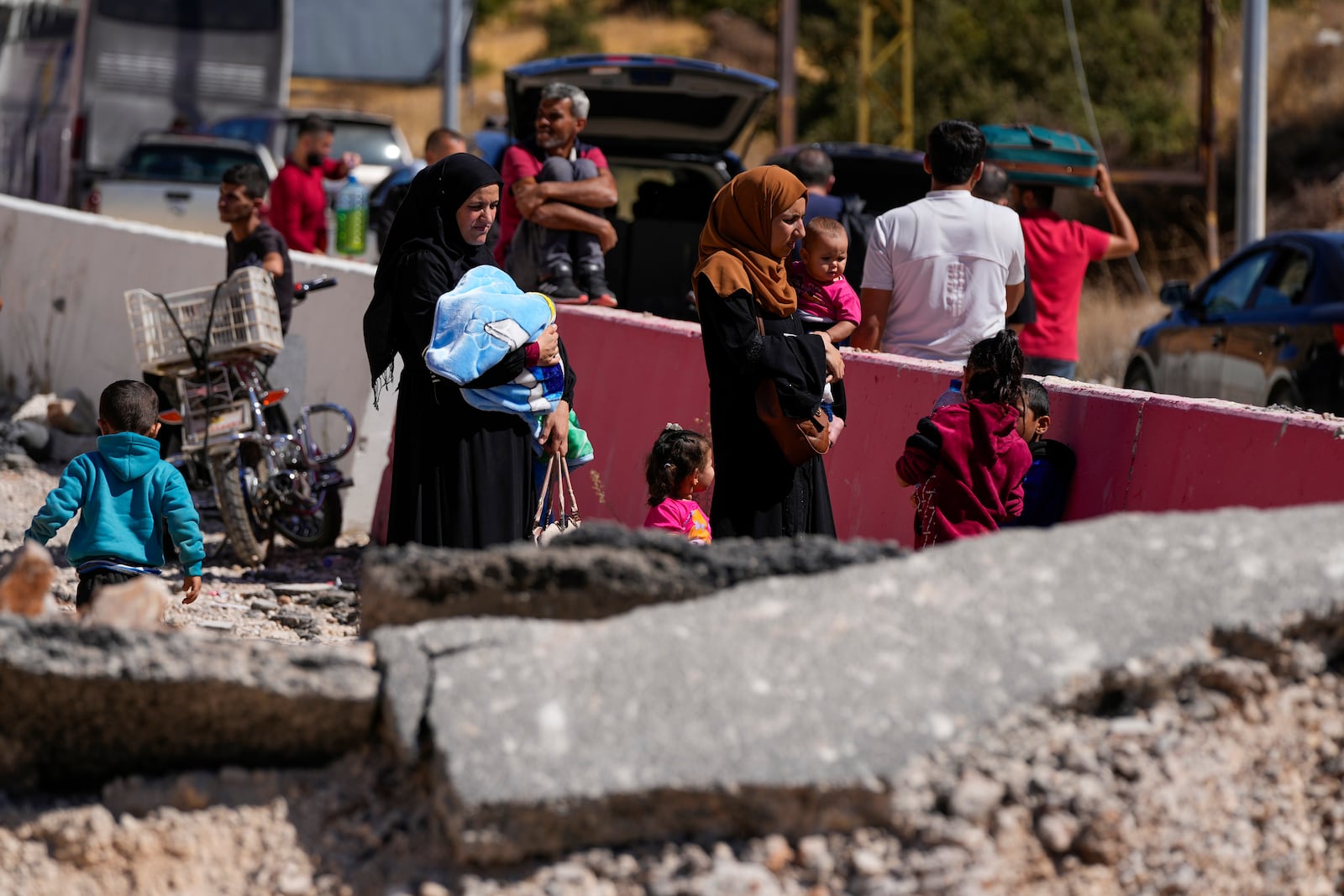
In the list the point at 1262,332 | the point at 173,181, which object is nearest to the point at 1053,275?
the point at 1262,332

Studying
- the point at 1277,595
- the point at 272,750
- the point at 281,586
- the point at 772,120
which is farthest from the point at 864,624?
the point at 772,120

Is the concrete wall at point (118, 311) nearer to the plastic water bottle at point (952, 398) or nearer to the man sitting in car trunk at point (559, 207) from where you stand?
the man sitting in car trunk at point (559, 207)

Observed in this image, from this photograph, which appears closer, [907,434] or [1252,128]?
[907,434]

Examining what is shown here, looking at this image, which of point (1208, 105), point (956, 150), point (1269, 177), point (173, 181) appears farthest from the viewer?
point (1269, 177)

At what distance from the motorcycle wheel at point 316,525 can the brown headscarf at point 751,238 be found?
400 cm

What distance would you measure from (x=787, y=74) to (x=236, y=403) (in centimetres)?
1635

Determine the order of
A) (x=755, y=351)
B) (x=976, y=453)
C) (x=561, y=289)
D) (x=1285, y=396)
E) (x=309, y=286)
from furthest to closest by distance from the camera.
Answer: (x=1285, y=396) < (x=561, y=289) < (x=309, y=286) < (x=976, y=453) < (x=755, y=351)

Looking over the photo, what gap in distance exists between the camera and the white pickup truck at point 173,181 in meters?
18.6

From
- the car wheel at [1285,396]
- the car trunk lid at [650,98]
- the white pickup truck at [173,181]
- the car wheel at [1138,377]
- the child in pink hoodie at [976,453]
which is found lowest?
the car wheel at [1138,377]

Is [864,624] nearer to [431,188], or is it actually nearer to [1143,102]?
[431,188]

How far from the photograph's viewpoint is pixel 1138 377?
12539 millimetres

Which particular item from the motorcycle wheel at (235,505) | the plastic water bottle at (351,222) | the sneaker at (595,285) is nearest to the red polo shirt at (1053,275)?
the sneaker at (595,285)

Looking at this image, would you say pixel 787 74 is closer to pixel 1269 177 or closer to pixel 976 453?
pixel 1269 177

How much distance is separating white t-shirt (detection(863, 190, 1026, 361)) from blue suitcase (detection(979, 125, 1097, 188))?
1975 mm
